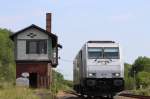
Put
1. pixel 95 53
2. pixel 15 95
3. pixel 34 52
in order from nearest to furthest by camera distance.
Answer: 1. pixel 15 95
2. pixel 95 53
3. pixel 34 52

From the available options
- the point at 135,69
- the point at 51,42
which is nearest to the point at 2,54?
the point at 51,42

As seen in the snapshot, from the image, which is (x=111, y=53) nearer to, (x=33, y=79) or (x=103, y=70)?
(x=103, y=70)

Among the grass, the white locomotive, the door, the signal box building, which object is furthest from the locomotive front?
the door

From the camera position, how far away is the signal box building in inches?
1997

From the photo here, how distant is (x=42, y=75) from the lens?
1997 inches

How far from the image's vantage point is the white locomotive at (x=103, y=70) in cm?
3125

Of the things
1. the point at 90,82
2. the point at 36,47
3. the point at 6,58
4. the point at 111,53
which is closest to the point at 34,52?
the point at 36,47

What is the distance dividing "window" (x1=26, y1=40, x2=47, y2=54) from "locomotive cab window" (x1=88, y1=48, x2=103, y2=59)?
19325mm

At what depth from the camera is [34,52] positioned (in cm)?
5084

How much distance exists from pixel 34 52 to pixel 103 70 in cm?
2048

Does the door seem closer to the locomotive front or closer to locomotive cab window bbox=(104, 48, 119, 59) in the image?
the locomotive front

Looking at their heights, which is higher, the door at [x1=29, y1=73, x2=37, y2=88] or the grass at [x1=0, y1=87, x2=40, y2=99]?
the door at [x1=29, y1=73, x2=37, y2=88]

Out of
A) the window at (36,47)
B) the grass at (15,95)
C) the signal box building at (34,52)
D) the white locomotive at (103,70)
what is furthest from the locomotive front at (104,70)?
A: the window at (36,47)

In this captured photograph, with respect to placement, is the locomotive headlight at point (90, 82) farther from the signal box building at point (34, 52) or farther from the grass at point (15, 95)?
the signal box building at point (34, 52)
